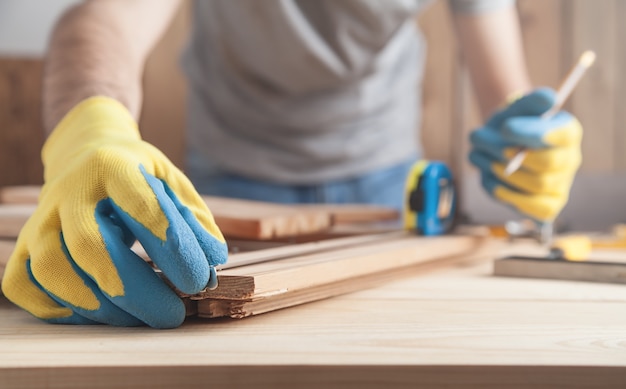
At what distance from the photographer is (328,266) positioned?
662 millimetres

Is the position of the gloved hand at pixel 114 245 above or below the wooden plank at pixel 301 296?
above

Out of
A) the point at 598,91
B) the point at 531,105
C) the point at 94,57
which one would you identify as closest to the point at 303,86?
the point at 531,105

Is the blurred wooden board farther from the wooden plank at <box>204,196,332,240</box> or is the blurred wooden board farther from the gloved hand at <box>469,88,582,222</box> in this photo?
the gloved hand at <box>469,88,582,222</box>

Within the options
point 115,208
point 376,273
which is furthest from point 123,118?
point 376,273

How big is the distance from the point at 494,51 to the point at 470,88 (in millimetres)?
791

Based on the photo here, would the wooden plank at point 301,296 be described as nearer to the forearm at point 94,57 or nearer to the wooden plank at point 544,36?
the forearm at point 94,57

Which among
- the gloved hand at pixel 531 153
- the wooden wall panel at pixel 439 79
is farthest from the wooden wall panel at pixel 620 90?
the gloved hand at pixel 531 153

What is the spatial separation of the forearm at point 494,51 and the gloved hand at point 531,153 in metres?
0.31

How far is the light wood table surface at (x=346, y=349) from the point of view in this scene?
445 mm

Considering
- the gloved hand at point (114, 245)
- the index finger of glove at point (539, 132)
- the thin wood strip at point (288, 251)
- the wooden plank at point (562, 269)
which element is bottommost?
the wooden plank at point (562, 269)

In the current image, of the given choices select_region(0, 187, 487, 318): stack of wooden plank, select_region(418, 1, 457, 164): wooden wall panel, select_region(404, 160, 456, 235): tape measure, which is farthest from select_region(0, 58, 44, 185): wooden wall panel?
select_region(404, 160, 456, 235): tape measure

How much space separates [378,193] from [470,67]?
0.31 metres

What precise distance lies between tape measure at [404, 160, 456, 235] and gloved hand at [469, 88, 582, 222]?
105 mm

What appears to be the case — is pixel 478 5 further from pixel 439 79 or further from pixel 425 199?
pixel 439 79
